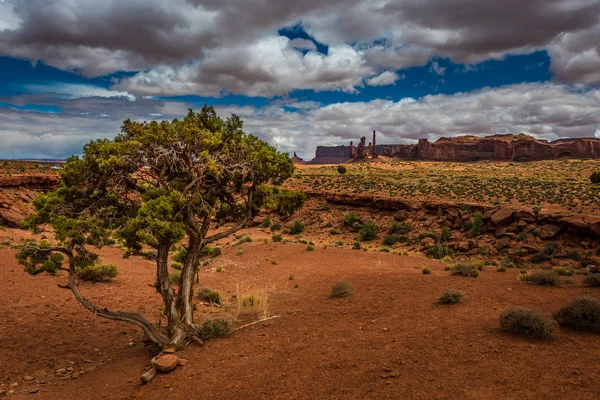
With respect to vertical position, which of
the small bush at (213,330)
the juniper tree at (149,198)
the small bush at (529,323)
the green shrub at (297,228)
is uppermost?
the juniper tree at (149,198)

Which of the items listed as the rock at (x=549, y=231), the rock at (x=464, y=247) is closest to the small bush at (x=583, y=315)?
the rock at (x=464, y=247)

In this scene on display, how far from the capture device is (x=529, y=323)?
26.1ft

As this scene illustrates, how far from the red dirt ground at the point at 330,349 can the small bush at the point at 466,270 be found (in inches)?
25.4

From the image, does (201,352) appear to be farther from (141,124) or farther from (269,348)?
(141,124)

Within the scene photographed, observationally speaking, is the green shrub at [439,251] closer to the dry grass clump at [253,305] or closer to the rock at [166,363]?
the dry grass clump at [253,305]

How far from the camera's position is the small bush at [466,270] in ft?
49.2

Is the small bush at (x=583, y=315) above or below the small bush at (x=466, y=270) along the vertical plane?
above

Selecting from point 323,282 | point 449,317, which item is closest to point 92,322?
point 323,282

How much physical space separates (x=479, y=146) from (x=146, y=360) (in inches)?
7092

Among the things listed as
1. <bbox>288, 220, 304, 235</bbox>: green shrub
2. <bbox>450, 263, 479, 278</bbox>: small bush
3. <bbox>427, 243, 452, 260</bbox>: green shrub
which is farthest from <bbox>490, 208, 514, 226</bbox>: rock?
<bbox>288, 220, 304, 235</bbox>: green shrub

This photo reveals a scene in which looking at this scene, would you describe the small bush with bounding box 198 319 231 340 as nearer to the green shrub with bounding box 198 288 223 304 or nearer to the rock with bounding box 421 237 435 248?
the green shrub with bounding box 198 288 223 304

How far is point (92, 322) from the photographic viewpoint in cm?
1215

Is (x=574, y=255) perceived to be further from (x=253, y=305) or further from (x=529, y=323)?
(x=253, y=305)

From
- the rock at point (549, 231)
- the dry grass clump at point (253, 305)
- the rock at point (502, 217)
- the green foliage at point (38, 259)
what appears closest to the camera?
the green foliage at point (38, 259)
